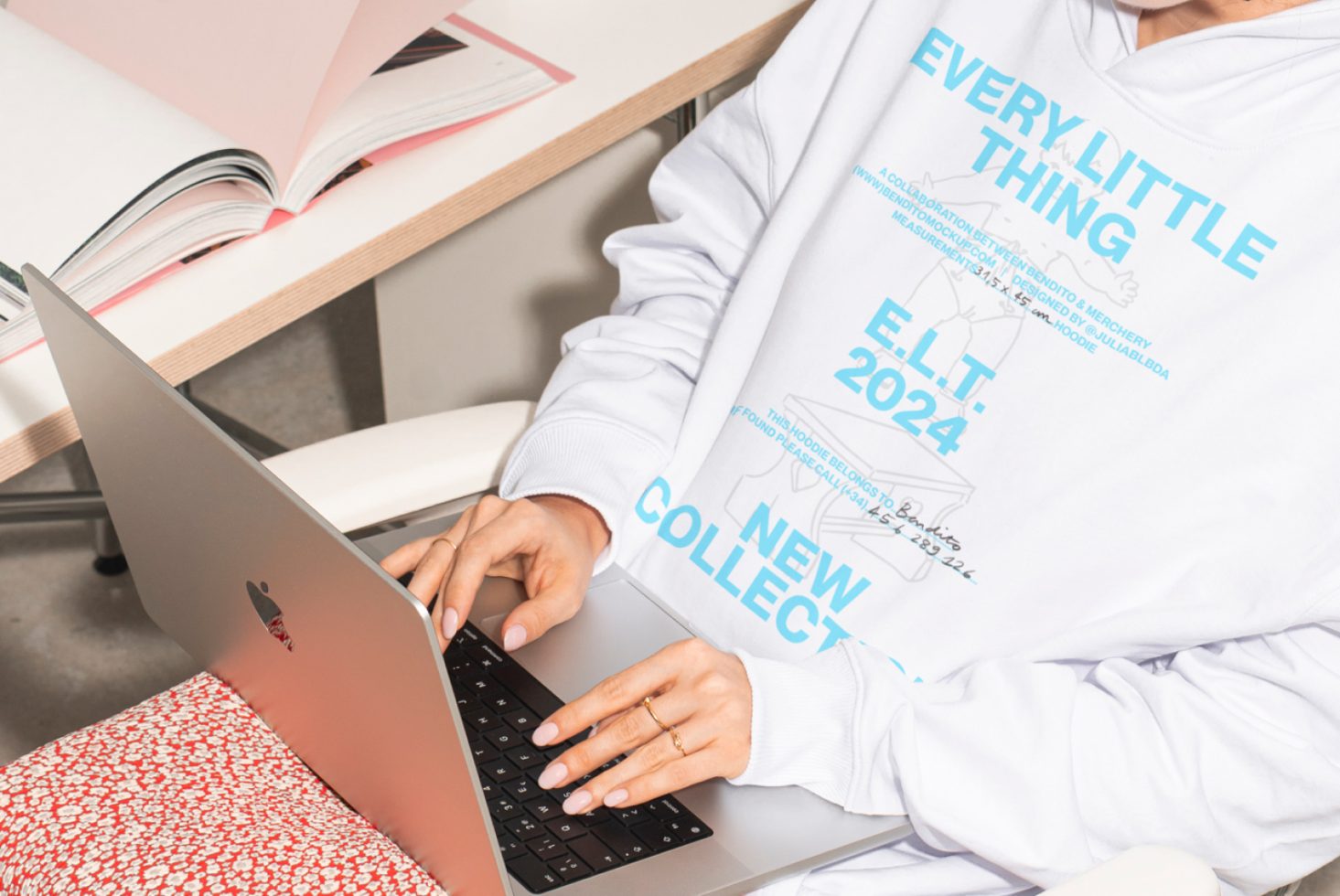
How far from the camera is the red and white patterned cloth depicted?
808 mm

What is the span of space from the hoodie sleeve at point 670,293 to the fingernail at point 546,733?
208 mm

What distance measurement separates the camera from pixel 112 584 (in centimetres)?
191

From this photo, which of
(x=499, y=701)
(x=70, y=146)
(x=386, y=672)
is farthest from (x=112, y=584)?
(x=386, y=672)

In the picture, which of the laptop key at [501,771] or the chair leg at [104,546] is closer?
the laptop key at [501,771]

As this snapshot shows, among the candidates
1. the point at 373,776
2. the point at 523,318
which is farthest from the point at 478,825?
the point at 523,318

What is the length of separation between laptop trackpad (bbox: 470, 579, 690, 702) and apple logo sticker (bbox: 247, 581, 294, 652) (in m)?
0.22

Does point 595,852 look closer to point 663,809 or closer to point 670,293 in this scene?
point 663,809

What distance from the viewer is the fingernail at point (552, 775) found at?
88 centimetres

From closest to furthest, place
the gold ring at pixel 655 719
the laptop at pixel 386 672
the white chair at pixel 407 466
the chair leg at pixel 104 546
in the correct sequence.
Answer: the laptop at pixel 386 672 → the gold ring at pixel 655 719 → the white chair at pixel 407 466 → the chair leg at pixel 104 546

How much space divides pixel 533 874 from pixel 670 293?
1.70 ft

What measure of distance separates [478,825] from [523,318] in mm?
1078

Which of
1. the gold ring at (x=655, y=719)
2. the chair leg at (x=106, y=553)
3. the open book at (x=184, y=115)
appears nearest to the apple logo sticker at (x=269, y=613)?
the gold ring at (x=655, y=719)

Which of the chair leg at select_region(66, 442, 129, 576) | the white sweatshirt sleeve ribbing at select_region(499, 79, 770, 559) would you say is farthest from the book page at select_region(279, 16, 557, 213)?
the chair leg at select_region(66, 442, 129, 576)

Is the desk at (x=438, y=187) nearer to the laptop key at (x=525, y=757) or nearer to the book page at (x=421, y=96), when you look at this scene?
the book page at (x=421, y=96)
